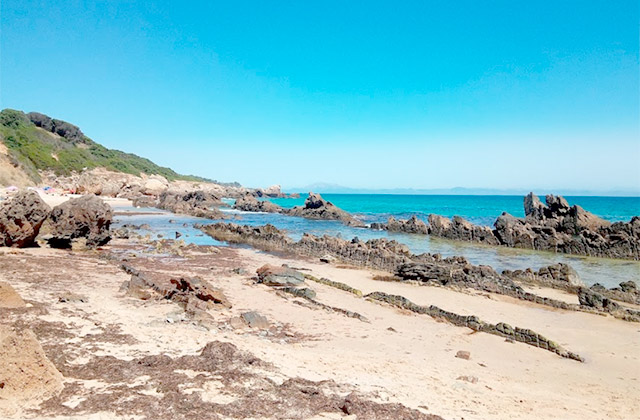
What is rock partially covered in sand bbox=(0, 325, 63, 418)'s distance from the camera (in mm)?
5195

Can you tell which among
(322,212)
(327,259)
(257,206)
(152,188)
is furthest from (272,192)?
(327,259)

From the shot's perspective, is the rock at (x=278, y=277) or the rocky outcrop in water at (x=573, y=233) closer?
the rock at (x=278, y=277)

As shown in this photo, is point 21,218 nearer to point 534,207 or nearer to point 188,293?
point 188,293

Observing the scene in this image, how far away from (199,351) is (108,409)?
2.48 metres

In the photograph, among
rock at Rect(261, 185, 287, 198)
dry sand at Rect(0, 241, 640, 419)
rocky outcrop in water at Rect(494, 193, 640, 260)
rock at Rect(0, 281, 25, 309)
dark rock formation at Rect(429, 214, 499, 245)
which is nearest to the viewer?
dry sand at Rect(0, 241, 640, 419)

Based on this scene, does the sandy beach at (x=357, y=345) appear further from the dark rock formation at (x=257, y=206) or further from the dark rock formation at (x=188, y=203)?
the dark rock formation at (x=257, y=206)

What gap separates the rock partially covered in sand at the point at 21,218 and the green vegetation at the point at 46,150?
190 feet

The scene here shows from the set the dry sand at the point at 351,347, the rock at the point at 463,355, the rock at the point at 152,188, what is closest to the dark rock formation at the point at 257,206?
the rock at the point at 152,188

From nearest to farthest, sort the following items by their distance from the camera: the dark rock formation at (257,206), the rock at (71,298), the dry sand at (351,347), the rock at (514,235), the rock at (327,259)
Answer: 1. the dry sand at (351,347)
2. the rock at (71,298)
3. the rock at (327,259)
4. the rock at (514,235)
5. the dark rock formation at (257,206)

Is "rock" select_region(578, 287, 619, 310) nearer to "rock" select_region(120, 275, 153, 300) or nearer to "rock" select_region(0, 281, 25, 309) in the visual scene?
"rock" select_region(120, 275, 153, 300)

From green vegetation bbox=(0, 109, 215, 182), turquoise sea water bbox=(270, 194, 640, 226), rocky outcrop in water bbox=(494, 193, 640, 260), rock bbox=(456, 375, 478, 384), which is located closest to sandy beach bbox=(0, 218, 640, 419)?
rock bbox=(456, 375, 478, 384)

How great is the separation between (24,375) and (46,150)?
313 feet

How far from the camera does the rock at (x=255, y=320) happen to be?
10578mm

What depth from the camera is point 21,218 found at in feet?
60.2
